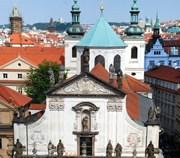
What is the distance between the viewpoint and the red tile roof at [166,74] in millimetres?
60875

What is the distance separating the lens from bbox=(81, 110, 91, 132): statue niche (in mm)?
31297

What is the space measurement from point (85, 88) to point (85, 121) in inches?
122

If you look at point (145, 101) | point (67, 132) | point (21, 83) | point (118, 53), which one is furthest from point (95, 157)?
point (21, 83)

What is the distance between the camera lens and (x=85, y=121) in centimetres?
3130

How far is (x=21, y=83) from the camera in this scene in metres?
65.6

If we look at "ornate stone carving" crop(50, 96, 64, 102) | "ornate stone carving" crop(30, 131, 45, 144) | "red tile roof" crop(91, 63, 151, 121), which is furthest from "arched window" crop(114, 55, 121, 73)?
"ornate stone carving" crop(30, 131, 45, 144)

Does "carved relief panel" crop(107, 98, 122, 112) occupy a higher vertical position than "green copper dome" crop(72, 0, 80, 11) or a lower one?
lower

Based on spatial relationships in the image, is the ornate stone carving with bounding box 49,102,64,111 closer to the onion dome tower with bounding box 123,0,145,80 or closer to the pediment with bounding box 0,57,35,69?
the onion dome tower with bounding box 123,0,145,80

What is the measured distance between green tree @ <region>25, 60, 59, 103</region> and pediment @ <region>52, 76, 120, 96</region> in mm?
27502

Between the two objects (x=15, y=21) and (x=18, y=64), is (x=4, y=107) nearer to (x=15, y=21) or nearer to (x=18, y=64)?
(x=18, y=64)

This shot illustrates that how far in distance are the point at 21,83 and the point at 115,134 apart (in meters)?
37.8

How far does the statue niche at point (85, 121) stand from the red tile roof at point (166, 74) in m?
31.0

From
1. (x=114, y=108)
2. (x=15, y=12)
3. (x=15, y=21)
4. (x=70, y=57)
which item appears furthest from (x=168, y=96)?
(x=15, y=12)

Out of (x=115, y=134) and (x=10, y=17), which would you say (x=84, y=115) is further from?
(x=10, y=17)
